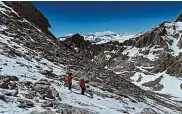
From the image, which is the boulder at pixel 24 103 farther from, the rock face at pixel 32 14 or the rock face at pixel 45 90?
the rock face at pixel 32 14

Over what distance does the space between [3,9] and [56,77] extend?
36.5m

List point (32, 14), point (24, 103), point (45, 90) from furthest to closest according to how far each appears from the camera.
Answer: point (32, 14) < point (45, 90) < point (24, 103)

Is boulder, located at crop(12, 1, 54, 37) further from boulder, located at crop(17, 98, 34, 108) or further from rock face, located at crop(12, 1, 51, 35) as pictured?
boulder, located at crop(17, 98, 34, 108)

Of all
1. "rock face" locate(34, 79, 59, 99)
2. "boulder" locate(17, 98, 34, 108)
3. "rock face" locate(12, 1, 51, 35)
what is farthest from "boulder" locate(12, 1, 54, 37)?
"boulder" locate(17, 98, 34, 108)

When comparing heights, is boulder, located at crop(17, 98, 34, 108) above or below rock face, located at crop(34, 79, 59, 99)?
below

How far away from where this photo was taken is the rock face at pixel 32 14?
285 feet

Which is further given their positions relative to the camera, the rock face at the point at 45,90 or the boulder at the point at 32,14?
the boulder at the point at 32,14

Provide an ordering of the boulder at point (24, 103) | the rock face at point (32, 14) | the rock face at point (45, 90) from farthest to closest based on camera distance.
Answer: the rock face at point (32, 14) → the rock face at point (45, 90) → the boulder at point (24, 103)

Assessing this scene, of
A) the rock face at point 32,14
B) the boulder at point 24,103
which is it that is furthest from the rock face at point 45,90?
the rock face at point 32,14

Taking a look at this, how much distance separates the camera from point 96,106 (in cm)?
2925

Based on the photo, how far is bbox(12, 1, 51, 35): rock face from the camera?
86812mm

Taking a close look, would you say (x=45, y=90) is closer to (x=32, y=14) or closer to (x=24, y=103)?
(x=24, y=103)

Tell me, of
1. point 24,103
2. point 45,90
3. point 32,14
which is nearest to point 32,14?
point 32,14

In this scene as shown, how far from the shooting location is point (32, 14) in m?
92.2
